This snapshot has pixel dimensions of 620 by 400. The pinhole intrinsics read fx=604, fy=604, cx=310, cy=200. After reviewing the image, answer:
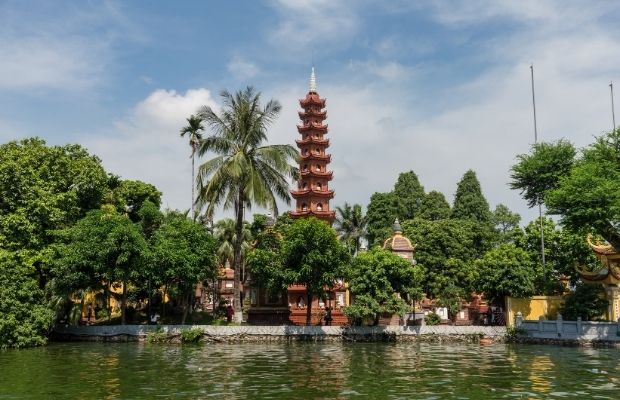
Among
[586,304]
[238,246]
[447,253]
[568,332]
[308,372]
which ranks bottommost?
[308,372]

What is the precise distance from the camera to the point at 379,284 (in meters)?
37.5

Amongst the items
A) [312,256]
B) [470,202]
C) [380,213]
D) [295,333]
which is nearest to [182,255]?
[312,256]

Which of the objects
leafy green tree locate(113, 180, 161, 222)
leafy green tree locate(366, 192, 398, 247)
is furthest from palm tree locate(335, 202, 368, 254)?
leafy green tree locate(113, 180, 161, 222)

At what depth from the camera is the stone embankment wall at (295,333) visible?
36375 mm

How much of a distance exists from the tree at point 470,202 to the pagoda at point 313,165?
1956 centimetres

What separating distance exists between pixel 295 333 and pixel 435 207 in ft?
109

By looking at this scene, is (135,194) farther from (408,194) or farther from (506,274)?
(408,194)

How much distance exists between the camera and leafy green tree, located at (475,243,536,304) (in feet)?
130

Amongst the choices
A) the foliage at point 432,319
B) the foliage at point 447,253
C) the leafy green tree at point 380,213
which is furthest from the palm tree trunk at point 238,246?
the leafy green tree at point 380,213

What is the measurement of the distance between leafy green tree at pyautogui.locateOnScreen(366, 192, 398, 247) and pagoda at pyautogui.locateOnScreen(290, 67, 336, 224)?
10.6m

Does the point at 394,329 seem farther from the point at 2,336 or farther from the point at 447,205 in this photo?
the point at 447,205

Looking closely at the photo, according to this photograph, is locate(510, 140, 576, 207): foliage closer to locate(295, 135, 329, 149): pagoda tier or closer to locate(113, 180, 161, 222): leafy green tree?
locate(295, 135, 329, 149): pagoda tier

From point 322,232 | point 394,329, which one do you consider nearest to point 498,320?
point 394,329

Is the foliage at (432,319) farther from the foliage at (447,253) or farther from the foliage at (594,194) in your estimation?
the foliage at (594,194)
